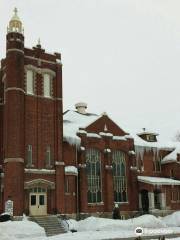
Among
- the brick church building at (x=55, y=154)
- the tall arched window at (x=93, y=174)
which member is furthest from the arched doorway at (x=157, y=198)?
the tall arched window at (x=93, y=174)

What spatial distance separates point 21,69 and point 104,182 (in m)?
15.9

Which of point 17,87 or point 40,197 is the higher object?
point 17,87

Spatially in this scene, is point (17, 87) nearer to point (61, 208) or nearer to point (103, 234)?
point (61, 208)

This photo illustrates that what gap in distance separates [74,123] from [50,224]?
47.3ft

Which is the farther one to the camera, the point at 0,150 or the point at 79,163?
the point at 79,163

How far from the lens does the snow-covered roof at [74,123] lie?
46.0 metres

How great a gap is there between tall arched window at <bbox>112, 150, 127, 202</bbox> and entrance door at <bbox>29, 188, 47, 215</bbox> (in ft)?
35.6

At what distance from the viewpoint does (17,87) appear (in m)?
40.6

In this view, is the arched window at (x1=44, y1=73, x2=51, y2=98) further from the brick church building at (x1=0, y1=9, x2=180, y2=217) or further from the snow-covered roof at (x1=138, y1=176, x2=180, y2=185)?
the snow-covered roof at (x1=138, y1=176, x2=180, y2=185)

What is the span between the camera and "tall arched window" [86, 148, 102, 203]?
4688 cm

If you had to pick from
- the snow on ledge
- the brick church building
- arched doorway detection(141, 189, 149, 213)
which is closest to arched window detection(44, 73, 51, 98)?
the brick church building

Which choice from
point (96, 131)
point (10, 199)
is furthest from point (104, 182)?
point (10, 199)

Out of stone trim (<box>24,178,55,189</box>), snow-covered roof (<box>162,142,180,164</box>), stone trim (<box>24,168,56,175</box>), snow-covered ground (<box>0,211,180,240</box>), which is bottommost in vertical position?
snow-covered ground (<box>0,211,180,240</box>)

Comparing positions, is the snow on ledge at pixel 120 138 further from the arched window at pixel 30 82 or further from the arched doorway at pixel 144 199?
the arched window at pixel 30 82
